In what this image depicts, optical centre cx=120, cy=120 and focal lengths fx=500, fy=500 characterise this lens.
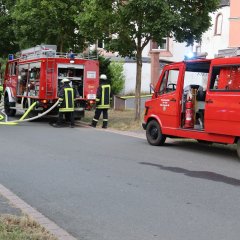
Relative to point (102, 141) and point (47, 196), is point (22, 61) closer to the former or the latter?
point (102, 141)

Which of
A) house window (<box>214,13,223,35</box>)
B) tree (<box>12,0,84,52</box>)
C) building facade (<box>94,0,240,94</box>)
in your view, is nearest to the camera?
tree (<box>12,0,84,52</box>)

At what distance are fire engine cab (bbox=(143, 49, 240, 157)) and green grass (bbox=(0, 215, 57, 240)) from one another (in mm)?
6234

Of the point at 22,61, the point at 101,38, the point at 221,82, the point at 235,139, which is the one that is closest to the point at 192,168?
the point at 235,139

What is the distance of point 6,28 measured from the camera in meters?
29.5

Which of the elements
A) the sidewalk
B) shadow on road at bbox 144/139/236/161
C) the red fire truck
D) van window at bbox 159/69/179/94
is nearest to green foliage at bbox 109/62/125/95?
the red fire truck

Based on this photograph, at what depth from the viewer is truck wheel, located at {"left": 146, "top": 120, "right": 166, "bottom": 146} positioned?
1289cm

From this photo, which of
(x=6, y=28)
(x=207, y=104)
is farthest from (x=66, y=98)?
(x=6, y=28)

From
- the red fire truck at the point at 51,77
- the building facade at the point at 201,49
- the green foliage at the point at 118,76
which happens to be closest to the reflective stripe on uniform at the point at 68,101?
the red fire truck at the point at 51,77

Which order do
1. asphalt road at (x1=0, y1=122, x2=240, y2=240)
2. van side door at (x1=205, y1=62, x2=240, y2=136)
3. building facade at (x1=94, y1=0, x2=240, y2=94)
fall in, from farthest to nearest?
1. building facade at (x1=94, y1=0, x2=240, y2=94)
2. van side door at (x1=205, y1=62, x2=240, y2=136)
3. asphalt road at (x1=0, y1=122, x2=240, y2=240)

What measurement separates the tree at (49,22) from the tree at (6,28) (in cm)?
355

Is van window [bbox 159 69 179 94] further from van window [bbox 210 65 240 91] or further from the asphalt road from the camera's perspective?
van window [bbox 210 65 240 91]

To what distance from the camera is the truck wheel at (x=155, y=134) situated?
42.3 feet

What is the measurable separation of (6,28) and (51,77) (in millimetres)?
12529

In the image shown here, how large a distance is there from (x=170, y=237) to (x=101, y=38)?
1331 centimetres
